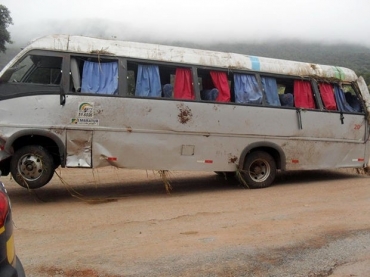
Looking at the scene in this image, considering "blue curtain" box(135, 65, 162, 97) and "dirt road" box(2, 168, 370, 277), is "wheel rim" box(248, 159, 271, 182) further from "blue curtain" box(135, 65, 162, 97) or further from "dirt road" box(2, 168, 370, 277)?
"blue curtain" box(135, 65, 162, 97)

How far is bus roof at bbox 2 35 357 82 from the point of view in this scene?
789 centimetres

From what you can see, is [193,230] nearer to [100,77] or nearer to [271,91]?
[100,77]

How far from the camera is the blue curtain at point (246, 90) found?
913cm

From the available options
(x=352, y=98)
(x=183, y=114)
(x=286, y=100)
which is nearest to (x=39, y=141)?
(x=183, y=114)

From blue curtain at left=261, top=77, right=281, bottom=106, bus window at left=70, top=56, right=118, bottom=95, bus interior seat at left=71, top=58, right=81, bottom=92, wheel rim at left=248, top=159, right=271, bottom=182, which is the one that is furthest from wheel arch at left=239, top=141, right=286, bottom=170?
bus interior seat at left=71, top=58, right=81, bottom=92

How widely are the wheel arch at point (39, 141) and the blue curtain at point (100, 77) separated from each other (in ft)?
3.37

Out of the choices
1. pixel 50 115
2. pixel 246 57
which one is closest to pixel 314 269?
pixel 50 115

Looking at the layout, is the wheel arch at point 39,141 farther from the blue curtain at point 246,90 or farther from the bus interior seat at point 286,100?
the bus interior seat at point 286,100

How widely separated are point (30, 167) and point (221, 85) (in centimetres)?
397

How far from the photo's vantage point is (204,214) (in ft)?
23.0

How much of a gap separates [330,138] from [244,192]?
2496mm

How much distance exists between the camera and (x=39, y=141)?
778cm

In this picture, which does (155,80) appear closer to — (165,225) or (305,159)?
(165,225)

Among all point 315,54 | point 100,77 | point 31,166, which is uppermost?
point 315,54
